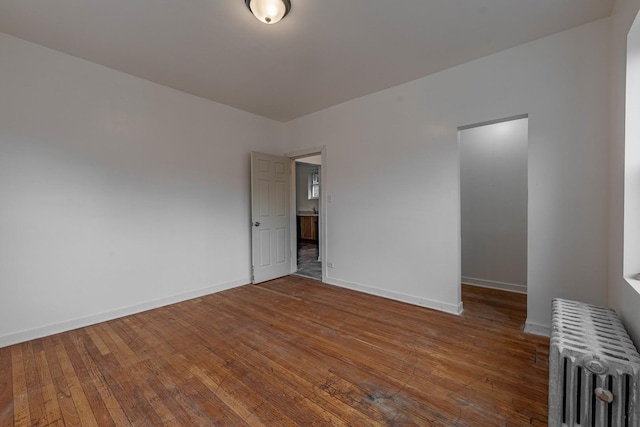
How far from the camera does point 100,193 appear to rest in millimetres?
2828

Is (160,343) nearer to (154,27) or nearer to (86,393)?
(86,393)

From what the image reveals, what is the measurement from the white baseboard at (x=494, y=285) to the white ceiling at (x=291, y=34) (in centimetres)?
298

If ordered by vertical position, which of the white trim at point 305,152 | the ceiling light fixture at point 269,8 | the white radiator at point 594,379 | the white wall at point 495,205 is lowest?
the white radiator at point 594,379

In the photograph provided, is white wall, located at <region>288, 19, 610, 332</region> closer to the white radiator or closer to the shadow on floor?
the shadow on floor

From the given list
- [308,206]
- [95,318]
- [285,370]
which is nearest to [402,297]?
[285,370]

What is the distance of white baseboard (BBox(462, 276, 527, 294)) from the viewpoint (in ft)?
11.7

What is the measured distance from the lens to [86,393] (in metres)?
1.72

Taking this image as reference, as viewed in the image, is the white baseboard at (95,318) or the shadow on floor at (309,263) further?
the shadow on floor at (309,263)

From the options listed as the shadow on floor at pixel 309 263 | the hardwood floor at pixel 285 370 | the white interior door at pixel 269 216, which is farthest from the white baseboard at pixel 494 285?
the white interior door at pixel 269 216

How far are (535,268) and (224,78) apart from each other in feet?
12.8

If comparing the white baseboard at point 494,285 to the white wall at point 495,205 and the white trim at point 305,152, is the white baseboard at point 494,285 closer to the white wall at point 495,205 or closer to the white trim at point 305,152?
the white wall at point 495,205

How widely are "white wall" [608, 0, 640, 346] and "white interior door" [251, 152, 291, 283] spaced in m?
3.86

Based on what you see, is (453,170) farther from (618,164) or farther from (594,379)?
(594,379)

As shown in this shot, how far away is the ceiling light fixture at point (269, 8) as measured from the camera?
6.12ft
